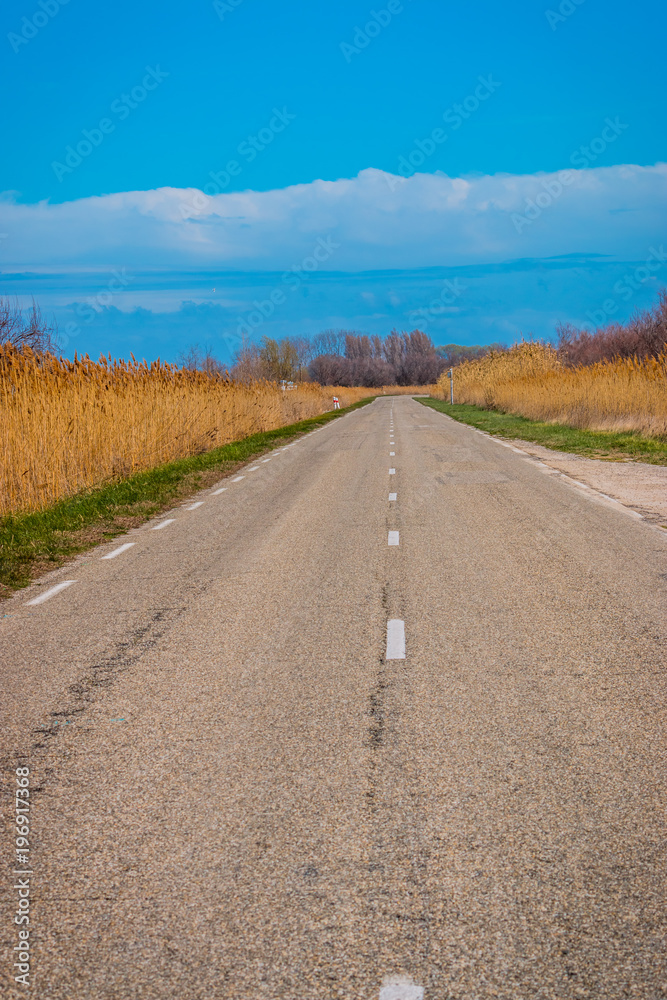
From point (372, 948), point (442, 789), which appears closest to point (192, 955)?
point (372, 948)

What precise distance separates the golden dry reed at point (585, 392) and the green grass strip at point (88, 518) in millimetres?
12459

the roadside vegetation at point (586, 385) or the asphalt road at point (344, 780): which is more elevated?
the roadside vegetation at point (586, 385)

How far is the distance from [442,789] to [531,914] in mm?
971

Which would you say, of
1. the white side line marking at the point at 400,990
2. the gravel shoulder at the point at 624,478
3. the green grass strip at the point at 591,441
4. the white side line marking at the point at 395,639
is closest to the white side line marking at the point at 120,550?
the white side line marking at the point at 395,639

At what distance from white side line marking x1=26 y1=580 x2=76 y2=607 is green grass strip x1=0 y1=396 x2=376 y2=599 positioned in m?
0.37

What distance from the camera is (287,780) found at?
4137 mm

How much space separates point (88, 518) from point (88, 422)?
14.2ft

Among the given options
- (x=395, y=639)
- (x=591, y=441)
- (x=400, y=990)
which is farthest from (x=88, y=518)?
(x=591, y=441)

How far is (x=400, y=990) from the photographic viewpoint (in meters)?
2.70

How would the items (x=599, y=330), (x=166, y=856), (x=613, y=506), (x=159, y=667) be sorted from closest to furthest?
1. (x=166, y=856)
2. (x=159, y=667)
3. (x=613, y=506)
4. (x=599, y=330)

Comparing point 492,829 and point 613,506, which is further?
point 613,506

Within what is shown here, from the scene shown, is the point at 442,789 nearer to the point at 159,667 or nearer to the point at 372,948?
the point at 372,948

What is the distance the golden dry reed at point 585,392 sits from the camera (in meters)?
25.9

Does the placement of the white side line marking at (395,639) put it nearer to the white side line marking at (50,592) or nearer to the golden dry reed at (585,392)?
the white side line marking at (50,592)
